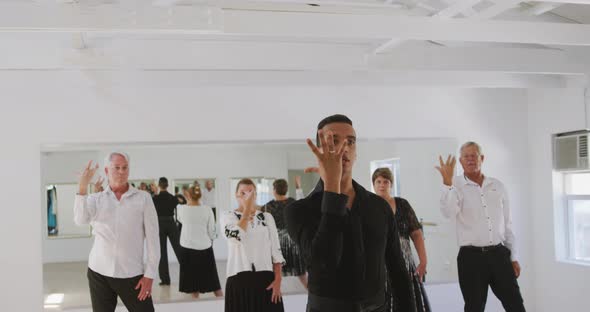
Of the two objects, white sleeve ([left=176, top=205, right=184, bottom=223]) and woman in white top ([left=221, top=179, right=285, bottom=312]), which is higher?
white sleeve ([left=176, top=205, right=184, bottom=223])

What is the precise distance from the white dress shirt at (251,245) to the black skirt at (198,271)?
1468 millimetres

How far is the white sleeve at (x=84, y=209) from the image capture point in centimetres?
440

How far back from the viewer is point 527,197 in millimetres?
6945

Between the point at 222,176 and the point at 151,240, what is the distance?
6.32 feet

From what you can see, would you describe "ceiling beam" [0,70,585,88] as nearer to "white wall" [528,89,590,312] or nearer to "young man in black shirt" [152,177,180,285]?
"white wall" [528,89,590,312]

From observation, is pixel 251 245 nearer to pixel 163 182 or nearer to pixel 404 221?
pixel 404 221

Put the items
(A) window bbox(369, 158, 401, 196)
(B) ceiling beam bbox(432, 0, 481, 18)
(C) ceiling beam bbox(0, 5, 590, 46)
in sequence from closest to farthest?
(C) ceiling beam bbox(0, 5, 590, 46) → (B) ceiling beam bbox(432, 0, 481, 18) → (A) window bbox(369, 158, 401, 196)

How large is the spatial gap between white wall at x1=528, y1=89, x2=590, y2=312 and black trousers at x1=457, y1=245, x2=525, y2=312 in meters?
1.69

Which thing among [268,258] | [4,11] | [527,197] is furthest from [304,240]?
[527,197]

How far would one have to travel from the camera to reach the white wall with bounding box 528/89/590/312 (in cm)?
622

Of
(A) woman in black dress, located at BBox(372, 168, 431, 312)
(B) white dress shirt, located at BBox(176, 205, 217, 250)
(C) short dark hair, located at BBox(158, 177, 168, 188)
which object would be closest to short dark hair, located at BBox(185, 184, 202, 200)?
(B) white dress shirt, located at BBox(176, 205, 217, 250)

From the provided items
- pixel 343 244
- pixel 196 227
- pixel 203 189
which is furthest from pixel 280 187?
pixel 343 244

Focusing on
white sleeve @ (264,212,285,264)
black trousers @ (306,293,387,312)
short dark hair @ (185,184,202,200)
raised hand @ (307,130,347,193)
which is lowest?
white sleeve @ (264,212,285,264)

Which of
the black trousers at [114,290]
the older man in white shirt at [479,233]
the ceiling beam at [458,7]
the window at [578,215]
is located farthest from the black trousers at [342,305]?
the window at [578,215]
